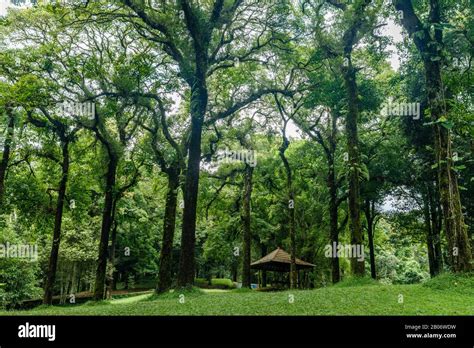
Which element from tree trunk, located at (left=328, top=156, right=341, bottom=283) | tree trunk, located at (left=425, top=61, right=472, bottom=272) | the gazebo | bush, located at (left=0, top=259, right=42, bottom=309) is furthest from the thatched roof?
bush, located at (left=0, top=259, right=42, bottom=309)

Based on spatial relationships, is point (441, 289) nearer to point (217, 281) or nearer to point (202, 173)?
point (202, 173)

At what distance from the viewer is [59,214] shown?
18438 mm

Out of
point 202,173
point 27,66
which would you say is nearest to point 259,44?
point 202,173

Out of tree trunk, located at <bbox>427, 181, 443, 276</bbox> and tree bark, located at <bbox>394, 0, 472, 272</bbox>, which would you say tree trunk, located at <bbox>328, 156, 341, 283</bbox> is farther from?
tree bark, located at <bbox>394, 0, 472, 272</bbox>

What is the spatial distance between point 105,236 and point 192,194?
21.6 ft

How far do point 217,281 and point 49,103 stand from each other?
31601 mm

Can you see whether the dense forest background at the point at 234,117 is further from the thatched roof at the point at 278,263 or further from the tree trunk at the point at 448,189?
the thatched roof at the point at 278,263

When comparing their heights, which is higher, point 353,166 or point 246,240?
point 353,166

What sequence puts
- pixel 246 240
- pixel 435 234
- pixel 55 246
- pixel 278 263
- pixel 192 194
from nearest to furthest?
1. pixel 192 194
2. pixel 55 246
3. pixel 246 240
4. pixel 435 234
5. pixel 278 263

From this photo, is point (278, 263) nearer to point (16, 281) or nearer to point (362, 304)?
point (362, 304)

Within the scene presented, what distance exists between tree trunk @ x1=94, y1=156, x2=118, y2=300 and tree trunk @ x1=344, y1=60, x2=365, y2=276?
10.8 metres

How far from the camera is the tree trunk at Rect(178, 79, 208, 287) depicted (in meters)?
12.2

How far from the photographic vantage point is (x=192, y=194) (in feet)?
42.3

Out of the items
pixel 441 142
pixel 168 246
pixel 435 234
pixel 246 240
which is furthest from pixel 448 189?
pixel 435 234
